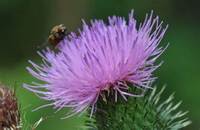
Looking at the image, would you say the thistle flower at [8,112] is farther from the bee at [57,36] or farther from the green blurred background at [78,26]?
the green blurred background at [78,26]

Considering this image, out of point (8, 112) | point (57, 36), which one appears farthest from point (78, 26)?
point (8, 112)

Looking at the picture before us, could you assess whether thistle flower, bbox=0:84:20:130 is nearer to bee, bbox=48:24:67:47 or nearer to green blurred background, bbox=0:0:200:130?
bee, bbox=48:24:67:47

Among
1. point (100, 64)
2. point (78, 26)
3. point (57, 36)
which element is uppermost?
point (78, 26)

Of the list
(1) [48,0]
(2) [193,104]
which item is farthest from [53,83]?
(1) [48,0]

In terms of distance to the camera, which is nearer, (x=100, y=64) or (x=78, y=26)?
(x=100, y=64)

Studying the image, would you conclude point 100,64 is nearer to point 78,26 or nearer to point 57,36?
point 57,36

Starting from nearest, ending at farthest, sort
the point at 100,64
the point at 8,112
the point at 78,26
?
the point at 100,64 → the point at 8,112 → the point at 78,26

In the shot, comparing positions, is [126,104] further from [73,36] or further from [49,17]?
[49,17]
